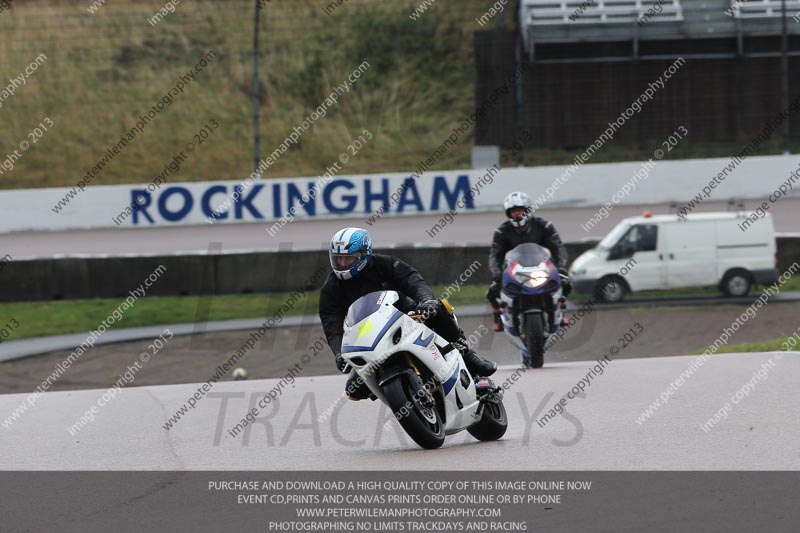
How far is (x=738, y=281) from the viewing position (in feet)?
64.5

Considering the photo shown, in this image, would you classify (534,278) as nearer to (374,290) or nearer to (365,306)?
(374,290)

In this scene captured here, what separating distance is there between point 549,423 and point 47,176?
82.0ft

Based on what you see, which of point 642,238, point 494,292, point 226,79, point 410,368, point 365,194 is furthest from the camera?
point 226,79

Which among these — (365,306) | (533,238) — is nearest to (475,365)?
(365,306)

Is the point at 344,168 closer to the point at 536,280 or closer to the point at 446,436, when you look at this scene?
the point at 536,280

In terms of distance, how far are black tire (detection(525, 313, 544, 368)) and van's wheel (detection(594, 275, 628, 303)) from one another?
8.47 m

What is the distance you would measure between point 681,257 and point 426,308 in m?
13.6

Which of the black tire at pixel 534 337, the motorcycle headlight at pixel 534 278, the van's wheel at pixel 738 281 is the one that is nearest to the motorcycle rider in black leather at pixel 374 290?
the black tire at pixel 534 337

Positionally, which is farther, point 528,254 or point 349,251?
point 528,254

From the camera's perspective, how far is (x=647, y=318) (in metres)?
18.0

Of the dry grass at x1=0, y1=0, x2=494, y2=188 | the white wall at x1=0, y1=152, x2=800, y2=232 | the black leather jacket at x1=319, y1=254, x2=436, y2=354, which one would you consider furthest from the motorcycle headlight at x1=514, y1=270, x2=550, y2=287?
the dry grass at x1=0, y1=0, x2=494, y2=188

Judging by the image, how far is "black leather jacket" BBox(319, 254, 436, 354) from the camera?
755 centimetres

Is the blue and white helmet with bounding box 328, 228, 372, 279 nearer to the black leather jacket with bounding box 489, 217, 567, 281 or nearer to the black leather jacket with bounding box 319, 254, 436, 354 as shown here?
the black leather jacket with bounding box 319, 254, 436, 354
